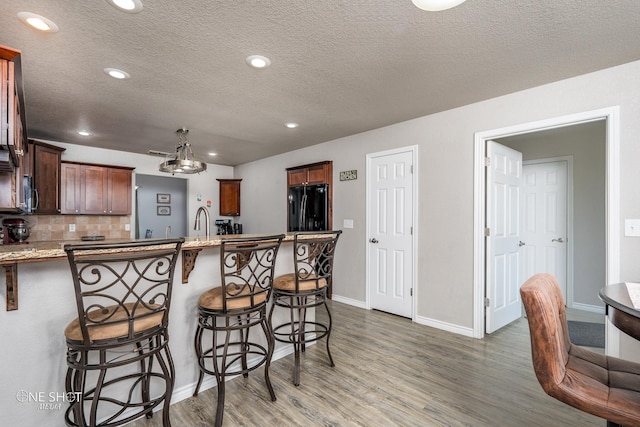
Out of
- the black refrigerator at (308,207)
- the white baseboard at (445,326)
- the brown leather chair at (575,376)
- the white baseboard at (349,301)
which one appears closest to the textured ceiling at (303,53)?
the black refrigerator at (308,207)

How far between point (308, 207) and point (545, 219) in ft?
11.3

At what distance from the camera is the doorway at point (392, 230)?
3.62 metres

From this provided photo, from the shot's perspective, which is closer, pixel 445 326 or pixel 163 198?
pixel 445 326

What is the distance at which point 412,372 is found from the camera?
2406 mm

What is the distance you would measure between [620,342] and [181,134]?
504 cm

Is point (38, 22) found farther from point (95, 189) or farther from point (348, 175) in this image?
point (95, 189)

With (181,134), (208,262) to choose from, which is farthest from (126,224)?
(208,262)

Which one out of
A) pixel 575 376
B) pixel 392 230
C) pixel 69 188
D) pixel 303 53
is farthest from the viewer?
pixel 69 188

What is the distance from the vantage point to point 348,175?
171 inches

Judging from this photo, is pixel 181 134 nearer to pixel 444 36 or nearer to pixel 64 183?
pixel 64 183

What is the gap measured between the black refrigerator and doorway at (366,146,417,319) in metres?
0.80

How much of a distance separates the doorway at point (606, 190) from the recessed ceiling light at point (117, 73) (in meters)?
3.26

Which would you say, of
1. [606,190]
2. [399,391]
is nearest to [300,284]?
[399,391]

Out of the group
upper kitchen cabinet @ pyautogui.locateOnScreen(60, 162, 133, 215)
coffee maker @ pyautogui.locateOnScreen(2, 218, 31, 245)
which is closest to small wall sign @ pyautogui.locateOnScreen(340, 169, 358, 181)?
upper kitchen cabinet @ pyautogui.locateOnScreen(60, 162, 133, 215)
